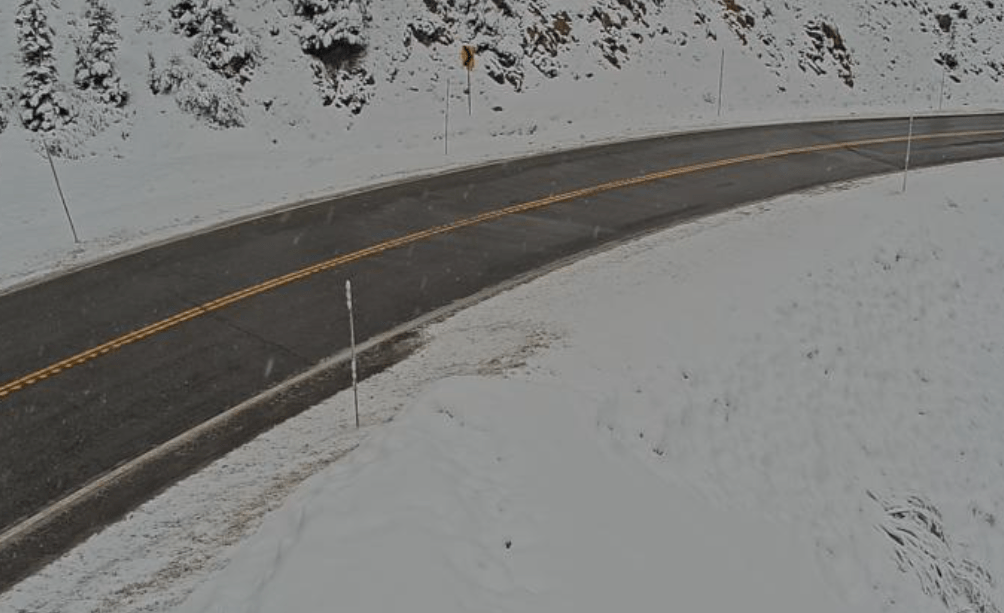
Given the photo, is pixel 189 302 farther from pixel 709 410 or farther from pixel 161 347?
pixel 709 410

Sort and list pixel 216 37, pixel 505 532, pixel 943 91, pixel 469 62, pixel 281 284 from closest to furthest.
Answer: pixel 505 532 < pixel 281 284 < pixel 216 37 < pixel 469 62 < pixel 943 91

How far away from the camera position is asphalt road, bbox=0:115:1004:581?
31.5 feet

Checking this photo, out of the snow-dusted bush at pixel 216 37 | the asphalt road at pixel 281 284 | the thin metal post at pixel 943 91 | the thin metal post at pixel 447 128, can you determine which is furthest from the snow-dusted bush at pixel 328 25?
the thin metal post at pixel 943 91

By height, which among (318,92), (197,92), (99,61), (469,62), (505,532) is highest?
(99,61)

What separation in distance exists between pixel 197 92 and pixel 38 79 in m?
3.40

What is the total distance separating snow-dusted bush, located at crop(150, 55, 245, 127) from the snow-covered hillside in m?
0.04

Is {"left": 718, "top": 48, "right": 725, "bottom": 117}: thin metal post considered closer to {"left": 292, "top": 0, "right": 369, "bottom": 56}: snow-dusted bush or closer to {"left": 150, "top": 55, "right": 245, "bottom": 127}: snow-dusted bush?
{"left": 292, "top": 0, "right": 369, "bottom": 56}: snow-dusted bush

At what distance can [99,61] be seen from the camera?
817 inches

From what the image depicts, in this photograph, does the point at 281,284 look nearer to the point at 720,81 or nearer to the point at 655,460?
the point at 655,460

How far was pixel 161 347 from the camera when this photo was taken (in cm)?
1118

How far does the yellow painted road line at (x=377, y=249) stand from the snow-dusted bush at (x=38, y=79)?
9833 millimetres

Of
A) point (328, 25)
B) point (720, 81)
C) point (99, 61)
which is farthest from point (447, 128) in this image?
point (720, 81)

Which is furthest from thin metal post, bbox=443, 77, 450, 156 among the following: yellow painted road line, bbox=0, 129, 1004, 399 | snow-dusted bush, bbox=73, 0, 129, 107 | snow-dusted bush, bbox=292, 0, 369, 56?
snow-dusted bush, bbox=73, 0, 129, 107

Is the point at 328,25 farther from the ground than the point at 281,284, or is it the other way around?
the point at 328,25
